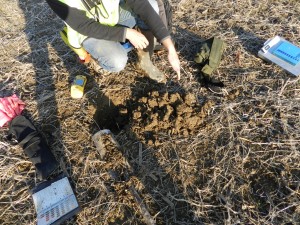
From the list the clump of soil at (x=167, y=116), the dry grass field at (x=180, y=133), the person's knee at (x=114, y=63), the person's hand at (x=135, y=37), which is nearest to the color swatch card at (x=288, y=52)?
the dry grass field at (x=180, y=133)

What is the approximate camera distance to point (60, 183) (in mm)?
2318

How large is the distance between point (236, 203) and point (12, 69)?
275 cm

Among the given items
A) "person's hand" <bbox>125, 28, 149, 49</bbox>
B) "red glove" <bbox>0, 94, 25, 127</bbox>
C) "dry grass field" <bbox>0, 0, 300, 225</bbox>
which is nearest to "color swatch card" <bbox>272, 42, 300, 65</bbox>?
"dry grass field" <bbox>0, 0, 300, 225</bbox>

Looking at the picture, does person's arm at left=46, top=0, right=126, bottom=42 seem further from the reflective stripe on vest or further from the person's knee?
the person's knee

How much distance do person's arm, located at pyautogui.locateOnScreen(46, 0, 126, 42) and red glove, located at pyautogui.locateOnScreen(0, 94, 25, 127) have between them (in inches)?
38.6

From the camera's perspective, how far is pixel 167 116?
7.89 feet

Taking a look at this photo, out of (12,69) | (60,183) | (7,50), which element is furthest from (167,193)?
(7,50)

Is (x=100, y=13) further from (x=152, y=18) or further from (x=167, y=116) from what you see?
(x=167, y=116)

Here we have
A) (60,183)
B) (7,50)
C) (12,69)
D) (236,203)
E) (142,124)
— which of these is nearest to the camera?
(236,203)

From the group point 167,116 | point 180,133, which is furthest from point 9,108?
point 180,133

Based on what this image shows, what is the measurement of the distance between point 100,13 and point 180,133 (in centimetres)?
125

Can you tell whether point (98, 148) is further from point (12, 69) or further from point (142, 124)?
point (12, 69)

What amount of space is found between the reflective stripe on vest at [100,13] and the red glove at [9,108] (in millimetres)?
818

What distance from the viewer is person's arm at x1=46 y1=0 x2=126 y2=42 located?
2.36 meters
